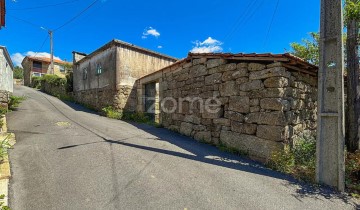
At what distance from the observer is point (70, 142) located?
209 inches

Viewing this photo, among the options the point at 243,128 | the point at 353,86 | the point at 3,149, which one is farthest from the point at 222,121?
the point at 3,149

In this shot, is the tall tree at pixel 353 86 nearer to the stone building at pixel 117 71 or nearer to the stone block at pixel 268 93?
the stone block at pixel 268 93

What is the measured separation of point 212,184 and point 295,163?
2.21 meters

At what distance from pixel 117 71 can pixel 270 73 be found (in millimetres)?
7971

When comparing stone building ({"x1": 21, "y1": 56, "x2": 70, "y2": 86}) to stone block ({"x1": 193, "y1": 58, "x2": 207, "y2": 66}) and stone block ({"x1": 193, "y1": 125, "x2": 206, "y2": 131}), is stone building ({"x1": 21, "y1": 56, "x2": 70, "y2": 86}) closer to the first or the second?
stone block ({"x1": 193, "y1": 58, "x2": 207, "y2": 66})

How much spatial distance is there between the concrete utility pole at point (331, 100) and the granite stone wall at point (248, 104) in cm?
77

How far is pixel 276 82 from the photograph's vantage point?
443 cm

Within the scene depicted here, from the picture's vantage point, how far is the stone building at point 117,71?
34.2ft

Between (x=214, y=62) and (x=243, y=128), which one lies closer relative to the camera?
(x=243, y=128)

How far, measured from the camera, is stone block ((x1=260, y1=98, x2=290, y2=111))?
4.38 m

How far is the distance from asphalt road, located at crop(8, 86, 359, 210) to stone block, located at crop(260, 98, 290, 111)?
53.8 inches

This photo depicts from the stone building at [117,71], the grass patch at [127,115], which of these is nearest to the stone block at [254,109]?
the grass patch at [127,115]

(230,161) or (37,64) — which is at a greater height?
(37,64)

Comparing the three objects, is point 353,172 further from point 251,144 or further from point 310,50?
point 310,50
